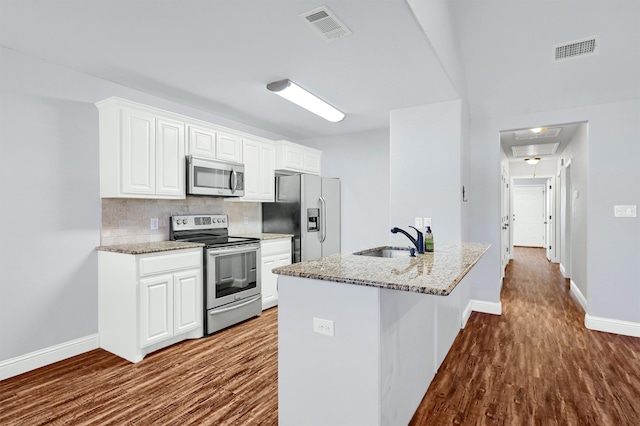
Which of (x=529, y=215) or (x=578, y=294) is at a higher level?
(x=529, y=215)

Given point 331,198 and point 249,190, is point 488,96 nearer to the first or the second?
point 331,198

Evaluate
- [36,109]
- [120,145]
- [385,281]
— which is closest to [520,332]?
[385,281]

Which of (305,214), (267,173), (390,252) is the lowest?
(390,252)

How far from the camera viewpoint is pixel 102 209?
9.93 feet

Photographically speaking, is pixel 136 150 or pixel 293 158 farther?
pixel 293 158

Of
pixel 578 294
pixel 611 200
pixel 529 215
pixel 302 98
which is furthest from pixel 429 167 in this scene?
pixel 529 215

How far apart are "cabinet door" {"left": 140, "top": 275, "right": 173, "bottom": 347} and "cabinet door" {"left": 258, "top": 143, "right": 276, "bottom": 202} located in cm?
174

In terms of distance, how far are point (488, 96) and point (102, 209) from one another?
4156 millimetres

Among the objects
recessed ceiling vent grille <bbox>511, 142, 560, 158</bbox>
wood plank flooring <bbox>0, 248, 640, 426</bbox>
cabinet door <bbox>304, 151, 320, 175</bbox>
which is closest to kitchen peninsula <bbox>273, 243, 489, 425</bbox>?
wood plank flooring <bbox>0, 248, 640, 426</bbox>

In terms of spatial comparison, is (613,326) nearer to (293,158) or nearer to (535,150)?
(535,150)

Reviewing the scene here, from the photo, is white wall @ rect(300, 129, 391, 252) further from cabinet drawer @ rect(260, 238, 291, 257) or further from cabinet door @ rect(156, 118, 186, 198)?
cabinet door @ rect(156, 118, 186, 198)

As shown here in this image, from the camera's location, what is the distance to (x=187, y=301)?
309cm

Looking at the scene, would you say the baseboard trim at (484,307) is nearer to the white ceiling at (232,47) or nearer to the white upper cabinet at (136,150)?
the white ceiling at (232,47)

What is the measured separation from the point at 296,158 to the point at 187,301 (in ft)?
7.98
